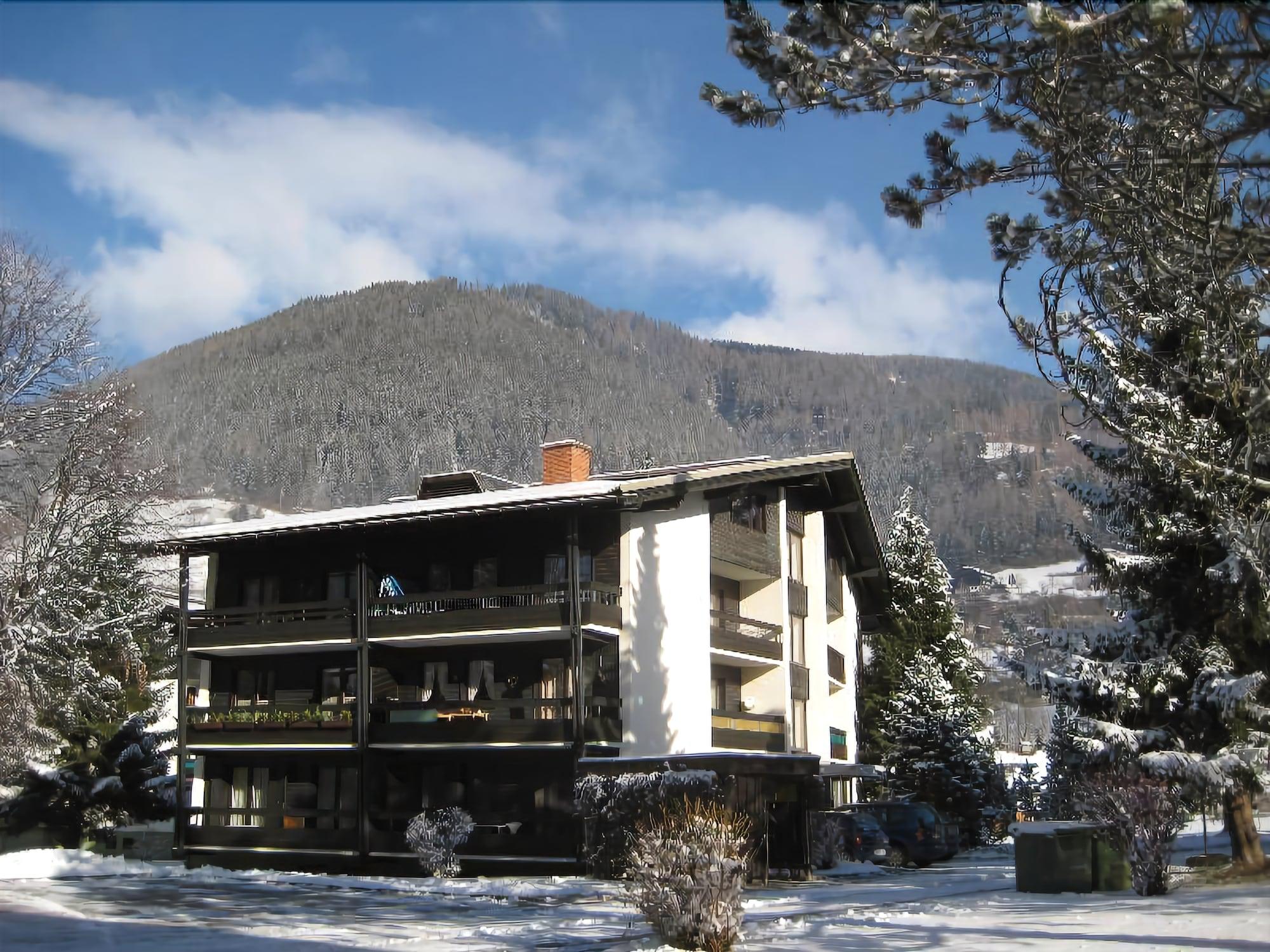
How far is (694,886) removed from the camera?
14117 mm

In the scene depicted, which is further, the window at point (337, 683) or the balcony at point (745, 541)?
the window at point (337, 683)

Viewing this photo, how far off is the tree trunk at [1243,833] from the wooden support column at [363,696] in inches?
738

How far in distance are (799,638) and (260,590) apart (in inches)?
618

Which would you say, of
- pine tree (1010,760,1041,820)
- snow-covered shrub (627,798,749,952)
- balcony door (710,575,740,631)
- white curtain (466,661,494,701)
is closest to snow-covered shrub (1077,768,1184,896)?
snow-covered shrub (627,798,749,952)

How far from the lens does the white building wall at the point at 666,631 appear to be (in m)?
30.9

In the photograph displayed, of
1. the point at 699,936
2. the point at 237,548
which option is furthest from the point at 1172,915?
the point at 237,548

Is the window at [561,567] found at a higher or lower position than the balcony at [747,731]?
higher

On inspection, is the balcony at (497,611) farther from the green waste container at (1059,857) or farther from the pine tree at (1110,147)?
the pine tree at (1110,147)

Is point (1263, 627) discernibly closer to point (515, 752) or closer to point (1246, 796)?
point (1246, 796)

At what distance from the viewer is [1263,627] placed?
23.5m

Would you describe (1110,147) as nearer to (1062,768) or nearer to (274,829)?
(274,829)

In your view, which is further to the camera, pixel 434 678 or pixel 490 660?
pixel 434 678

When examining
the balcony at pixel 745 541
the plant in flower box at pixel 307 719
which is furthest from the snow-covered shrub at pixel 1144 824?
the plant in flower box at pixel 307 719

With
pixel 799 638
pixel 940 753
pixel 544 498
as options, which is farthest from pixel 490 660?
pixel 940 753
